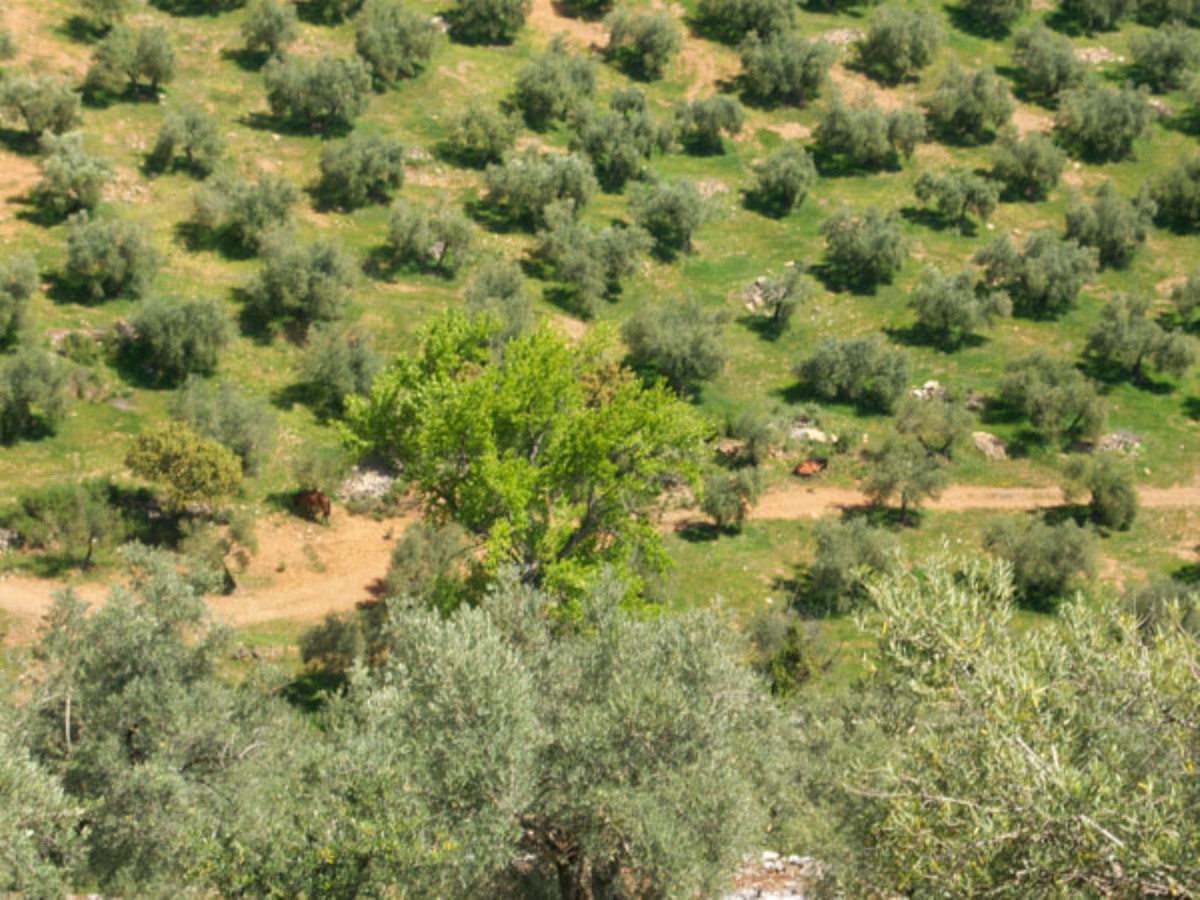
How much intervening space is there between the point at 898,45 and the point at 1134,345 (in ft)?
125

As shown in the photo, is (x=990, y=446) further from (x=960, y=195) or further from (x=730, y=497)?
(x=960, y=195)

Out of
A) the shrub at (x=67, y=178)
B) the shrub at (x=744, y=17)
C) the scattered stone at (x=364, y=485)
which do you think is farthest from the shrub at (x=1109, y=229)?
the shrub at (x=67, y=178)

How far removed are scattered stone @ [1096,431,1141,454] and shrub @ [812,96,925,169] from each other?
30.8 meters

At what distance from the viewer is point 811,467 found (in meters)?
57.6

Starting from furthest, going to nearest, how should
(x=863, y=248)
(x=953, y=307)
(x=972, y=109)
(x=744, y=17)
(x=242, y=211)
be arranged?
(x=744, y=17)
(x=972, y=109)
(x=863, y=248)
(x=953, y=307)
(x=242, y=211)

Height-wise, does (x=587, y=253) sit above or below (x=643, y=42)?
below

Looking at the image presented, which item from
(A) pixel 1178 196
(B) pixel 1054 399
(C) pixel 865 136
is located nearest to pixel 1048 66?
(A) pixel 1178 196

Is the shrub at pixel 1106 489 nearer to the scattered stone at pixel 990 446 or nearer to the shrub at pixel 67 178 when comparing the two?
the scattered stone at pixel 990 446

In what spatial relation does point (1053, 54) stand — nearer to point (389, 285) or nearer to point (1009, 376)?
point (1009, 376)

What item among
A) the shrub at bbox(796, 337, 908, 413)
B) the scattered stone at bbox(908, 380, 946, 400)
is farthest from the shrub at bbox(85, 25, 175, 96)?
the scattered stone at bbox(908, 380, 946, 400)

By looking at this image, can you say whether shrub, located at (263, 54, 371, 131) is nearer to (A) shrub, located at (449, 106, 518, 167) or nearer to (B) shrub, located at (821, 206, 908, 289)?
(A) shrub, located at (449, 106, 518, 167)

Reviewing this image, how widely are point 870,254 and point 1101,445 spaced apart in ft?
62.7

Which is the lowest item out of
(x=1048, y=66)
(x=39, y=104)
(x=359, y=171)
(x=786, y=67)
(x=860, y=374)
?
(x=860, y=374)

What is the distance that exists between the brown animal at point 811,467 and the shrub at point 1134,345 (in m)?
21.8
